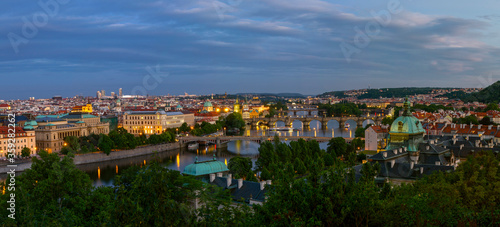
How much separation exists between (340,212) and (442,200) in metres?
3.64

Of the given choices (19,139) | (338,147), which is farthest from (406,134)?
(19,139)

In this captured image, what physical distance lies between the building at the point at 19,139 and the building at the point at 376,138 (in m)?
33.6

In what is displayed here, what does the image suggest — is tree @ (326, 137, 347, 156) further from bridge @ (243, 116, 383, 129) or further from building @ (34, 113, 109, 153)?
bridge @ (243, 116, 383, 129)

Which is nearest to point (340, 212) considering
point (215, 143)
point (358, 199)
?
point (358, 199)

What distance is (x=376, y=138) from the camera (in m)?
42.1

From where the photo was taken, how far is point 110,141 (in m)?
45.1

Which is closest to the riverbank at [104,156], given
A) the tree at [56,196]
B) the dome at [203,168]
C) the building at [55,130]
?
the building at [55,130]

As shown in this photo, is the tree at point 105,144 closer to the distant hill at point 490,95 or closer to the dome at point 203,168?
the dome at point 203,168

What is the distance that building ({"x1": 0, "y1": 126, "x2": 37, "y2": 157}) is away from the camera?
4244 cm

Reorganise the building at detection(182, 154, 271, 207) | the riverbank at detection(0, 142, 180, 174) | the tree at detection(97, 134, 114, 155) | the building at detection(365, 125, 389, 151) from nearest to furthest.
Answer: the building at detection(182, 154, 271, 207)
the riverbank at detection(0, 142, 180, 174)
the building at detection(365, 125, 389, 151)
the tree at detection(97, 134, 114, 155)

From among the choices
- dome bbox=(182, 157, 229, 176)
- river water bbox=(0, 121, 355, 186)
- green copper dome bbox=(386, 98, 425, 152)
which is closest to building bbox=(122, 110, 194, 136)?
river water bbox=(0, 121, 355, 186)

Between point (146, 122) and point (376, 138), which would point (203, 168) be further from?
point (146, 122)

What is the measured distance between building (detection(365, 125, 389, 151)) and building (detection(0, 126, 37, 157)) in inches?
1324

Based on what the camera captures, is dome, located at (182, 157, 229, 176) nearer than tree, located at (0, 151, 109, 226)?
No
